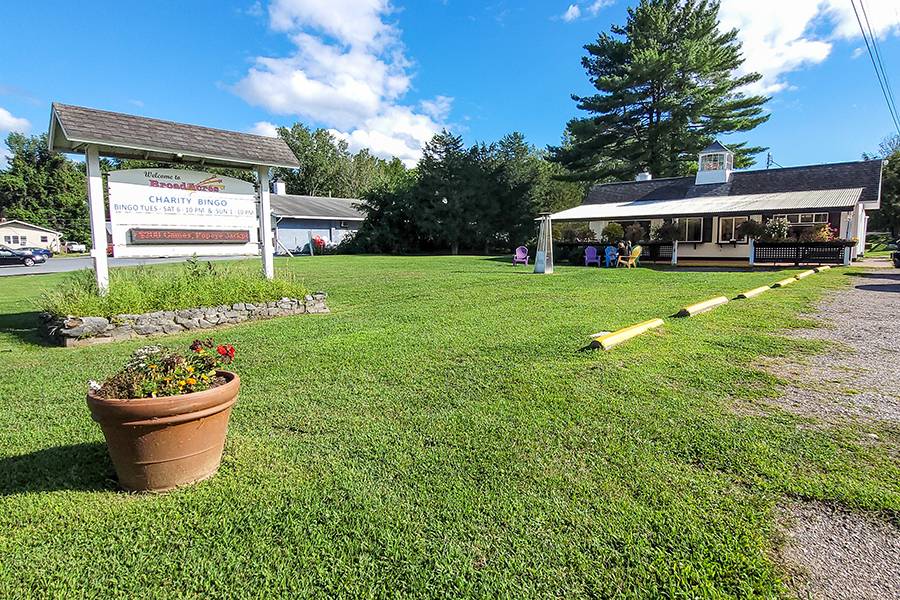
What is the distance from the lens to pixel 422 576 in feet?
6.45

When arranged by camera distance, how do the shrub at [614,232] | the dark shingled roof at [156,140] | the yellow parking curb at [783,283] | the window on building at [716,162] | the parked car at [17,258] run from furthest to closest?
the parked car at [17,258] < the window on building at [716,162] < the shrub at [614,232] < the yellow parking curb at [783,283] < the dark shingled roof at [156,140]

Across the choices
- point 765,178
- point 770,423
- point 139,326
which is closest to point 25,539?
point 770,423

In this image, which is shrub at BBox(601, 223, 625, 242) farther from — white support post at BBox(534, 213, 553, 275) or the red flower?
the red flower

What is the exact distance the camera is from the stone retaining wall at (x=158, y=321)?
630 centimetres

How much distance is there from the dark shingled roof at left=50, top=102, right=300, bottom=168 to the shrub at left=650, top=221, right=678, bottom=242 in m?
17.4

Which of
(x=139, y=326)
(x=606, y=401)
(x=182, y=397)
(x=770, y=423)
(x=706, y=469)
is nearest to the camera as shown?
(x=182, y=397)

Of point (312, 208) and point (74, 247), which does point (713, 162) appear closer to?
point (312, 208)

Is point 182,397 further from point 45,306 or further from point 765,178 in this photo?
point 765,178

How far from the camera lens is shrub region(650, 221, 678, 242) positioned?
2105 centimetres

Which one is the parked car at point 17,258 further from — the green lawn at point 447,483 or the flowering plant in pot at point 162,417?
the flowering plant in pot at point 162,417

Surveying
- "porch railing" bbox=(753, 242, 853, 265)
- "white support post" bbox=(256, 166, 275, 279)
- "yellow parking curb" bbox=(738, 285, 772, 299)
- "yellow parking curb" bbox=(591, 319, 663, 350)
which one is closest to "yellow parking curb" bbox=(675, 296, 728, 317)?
"yellow parking curb" bbox=(738, 285, 772, 299)

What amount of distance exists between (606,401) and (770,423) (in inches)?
42.2

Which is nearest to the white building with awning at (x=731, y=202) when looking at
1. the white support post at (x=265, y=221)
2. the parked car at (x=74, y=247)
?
the white support post at (x=265, y=221)

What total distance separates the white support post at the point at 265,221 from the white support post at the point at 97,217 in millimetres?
2301
